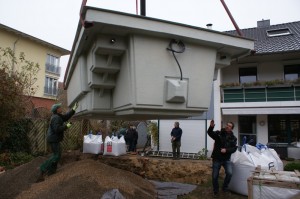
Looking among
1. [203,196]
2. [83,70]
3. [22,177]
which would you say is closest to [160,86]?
[83,70]

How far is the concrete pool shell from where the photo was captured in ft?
9.56

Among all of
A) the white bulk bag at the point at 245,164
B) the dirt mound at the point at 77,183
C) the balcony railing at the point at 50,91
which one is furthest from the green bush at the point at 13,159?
the balcony railing at the point at 50,91

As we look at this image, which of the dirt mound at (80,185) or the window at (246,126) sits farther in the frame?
the window at (246,126)

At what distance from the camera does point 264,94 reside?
1499cm

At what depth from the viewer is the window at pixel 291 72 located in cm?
1583

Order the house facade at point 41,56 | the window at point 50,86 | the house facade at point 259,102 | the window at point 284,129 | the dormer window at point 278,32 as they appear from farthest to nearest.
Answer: the window at point 50,86, the house facade at point 41,56, the dormer window at point 278,32, the window at point 284,129, the house facade at point 259,102

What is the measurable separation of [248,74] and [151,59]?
580 inches

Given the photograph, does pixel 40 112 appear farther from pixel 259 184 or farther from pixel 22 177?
pixel 259 184

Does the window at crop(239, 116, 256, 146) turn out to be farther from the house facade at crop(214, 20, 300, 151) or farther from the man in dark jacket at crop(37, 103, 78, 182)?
the man in dark jacket at crop(37, 103, 78, 182)

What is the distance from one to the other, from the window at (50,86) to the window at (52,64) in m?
1.02

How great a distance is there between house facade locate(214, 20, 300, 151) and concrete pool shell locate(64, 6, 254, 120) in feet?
38.9

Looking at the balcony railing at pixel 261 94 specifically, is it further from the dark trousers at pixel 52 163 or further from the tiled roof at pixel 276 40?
the dark trousers at pixel 52 163

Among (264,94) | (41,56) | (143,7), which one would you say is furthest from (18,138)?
(41,56)

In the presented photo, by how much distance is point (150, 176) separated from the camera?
9.18 meters
